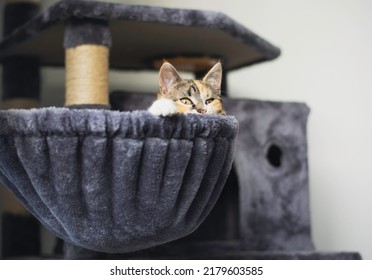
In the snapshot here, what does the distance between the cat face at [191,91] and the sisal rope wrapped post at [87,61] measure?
0.40 ft

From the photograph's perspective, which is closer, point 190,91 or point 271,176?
point 190,91

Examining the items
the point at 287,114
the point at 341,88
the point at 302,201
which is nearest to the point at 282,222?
the point at 302,201

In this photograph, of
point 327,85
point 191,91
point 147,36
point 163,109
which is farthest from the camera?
point 327,85

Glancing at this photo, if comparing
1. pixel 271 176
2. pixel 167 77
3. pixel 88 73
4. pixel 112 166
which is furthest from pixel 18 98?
pixel 112 166

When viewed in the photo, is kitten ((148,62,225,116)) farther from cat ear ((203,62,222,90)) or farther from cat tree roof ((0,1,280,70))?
cat tree roof ((0,1,280,70))

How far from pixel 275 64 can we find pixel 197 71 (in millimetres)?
323

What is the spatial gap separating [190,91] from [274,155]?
0.43 metres

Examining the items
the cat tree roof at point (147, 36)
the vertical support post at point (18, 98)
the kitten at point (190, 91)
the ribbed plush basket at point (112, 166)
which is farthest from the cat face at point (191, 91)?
the vertical support post at point (18, 98)

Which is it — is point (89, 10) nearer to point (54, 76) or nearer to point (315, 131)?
point (54, 76)

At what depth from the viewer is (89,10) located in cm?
107

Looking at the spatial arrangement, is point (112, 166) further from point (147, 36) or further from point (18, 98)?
point (18, 98)

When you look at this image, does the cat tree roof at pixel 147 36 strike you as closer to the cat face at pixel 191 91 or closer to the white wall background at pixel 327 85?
the cat face at pixel 191 91

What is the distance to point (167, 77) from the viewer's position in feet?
3.54

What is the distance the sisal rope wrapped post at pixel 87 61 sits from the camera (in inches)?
43.3
